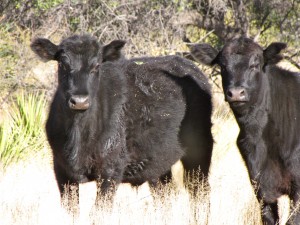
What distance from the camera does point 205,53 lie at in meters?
Answer: 8.18

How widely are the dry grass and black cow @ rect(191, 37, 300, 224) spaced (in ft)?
1.77

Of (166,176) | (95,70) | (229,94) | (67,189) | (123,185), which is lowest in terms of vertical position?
(123,185)

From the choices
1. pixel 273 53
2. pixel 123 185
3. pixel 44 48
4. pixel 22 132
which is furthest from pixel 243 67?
pixel 22 132

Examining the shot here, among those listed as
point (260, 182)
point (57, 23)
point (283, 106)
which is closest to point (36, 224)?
point (260, 182)

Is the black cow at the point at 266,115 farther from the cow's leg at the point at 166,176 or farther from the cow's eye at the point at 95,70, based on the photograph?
the cow's leg at the point at 166,176

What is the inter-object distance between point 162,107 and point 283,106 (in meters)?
1.63

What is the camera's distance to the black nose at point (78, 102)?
742cm

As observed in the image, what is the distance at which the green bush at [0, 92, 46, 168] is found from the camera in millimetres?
11164

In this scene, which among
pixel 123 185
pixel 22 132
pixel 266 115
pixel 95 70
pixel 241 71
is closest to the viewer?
pixel 241 71

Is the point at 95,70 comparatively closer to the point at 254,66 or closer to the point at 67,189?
the point at 67,189

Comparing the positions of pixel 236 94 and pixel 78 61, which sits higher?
pixel 78 61

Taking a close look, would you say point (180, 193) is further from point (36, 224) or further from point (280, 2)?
point (280, 2)

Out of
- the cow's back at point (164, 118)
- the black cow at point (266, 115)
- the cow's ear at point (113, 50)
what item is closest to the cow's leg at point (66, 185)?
the cow's back at point (164, 118)

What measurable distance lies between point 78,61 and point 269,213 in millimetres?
2489
